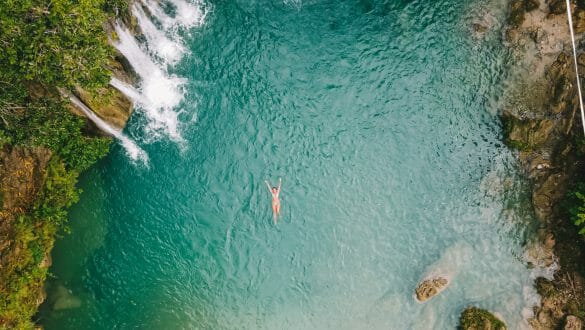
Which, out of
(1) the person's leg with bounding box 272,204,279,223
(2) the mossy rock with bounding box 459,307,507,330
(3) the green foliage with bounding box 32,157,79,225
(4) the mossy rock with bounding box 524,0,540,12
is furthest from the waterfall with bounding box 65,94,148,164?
(4) the mossy rock with bounding box 524,0,540,12

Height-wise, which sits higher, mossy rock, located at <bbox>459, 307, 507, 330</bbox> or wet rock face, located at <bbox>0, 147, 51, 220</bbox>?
wet rock face, located at <bbox>0, 147, 51, 220</bbox>

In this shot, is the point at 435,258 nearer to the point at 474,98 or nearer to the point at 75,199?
the point at 474,98

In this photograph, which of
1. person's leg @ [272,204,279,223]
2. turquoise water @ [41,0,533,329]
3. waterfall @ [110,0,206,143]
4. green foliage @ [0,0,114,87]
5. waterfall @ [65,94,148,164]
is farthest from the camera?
waterfall @ [110,0,206,143]

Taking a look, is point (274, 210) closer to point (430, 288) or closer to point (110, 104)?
point (430, 288)

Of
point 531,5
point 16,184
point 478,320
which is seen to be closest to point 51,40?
point 16,184

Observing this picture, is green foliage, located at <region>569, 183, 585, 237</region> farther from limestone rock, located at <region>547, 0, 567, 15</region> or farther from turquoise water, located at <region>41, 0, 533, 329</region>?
limestone rock, located at <region>547, 0, 567, 15</region>

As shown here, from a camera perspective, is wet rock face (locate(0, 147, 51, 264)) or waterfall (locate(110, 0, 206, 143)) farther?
waterfall (locate(110, 0, 206, 143))

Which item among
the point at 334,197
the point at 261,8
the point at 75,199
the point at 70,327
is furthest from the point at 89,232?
the point at 261,8
